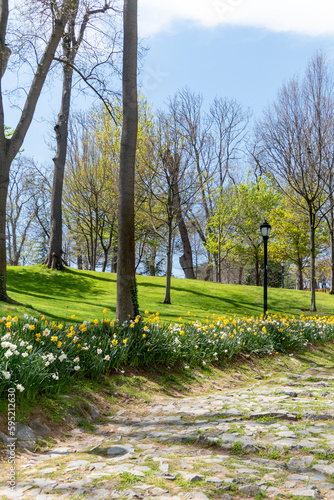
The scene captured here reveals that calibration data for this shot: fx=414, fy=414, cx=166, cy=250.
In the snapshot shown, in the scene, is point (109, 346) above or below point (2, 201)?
below

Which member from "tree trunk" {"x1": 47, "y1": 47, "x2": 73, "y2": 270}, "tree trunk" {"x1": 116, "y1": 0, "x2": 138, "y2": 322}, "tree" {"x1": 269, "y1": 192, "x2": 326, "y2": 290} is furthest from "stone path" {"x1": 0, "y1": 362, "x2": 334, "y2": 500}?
"tree" {"x1": 269, "y1": 192, "x2": 326, "y2": 290}

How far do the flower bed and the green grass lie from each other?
3.78m

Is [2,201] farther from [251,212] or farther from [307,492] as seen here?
[251,212]

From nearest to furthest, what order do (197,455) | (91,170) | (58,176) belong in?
(197,455) → (58,176) → (91,170)

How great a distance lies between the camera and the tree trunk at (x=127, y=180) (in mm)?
6922

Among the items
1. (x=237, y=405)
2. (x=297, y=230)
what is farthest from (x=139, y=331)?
(x=297, y=230)

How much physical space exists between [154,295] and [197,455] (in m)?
14.1

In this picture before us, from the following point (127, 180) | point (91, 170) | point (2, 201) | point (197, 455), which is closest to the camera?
point (197, 455)

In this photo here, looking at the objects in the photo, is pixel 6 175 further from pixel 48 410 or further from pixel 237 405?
pixel 237 405

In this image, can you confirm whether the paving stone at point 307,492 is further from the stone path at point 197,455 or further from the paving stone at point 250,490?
the paving stone at point 250,490

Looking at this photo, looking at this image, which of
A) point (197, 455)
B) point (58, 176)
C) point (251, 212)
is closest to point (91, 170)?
point (58, 176)

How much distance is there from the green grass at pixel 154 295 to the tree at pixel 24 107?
3.87 meters

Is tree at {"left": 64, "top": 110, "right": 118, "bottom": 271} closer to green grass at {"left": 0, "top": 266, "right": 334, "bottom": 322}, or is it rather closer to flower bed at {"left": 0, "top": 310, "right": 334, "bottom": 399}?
green grass at {"left": 0, "top": 266, "right": 334, "bottom": 322}

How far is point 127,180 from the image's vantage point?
7.02 m
